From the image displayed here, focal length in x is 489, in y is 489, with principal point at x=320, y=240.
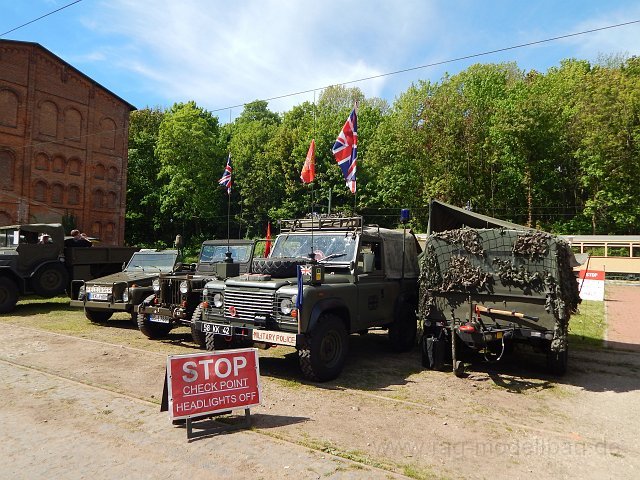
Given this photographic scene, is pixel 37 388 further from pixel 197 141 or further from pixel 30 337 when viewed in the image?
pixel 197 141

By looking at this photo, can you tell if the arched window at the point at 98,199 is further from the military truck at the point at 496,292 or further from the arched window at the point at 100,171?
the military truck at the point at 496,292

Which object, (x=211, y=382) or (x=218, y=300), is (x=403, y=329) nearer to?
(x=218, y=300)

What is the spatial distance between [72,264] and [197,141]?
1173 inches

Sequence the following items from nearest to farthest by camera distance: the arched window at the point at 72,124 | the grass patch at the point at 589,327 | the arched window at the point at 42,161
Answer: the grass patch at the point at 589,327, the arched window at the point at 42,161, the arched window at the point at 72,124

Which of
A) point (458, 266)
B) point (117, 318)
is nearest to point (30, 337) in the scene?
point (117, 318)

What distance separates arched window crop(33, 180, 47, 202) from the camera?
1308 inches

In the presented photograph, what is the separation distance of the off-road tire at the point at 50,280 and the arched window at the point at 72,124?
82.9 feet

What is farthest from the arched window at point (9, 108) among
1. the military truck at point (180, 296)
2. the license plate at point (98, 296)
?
the military truck at point (180, 296)

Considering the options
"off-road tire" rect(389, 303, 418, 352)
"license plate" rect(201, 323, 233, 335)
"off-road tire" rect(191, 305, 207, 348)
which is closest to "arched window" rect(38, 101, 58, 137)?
"off-road tire" rect(191, 305, 207, 348)

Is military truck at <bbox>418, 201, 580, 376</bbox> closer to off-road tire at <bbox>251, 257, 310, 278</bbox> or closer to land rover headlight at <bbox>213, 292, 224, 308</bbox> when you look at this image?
off-road tire at <bbox>251, 257, 310, 278</bbox>

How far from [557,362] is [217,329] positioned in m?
5.04

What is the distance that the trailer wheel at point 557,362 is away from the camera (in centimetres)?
726

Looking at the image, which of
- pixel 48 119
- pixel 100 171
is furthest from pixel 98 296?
pixel 100 171

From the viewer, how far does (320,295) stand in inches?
258
